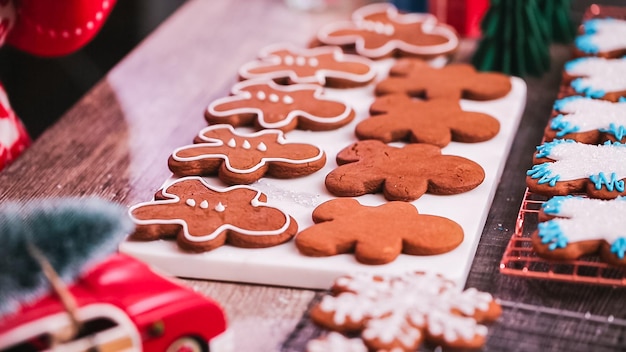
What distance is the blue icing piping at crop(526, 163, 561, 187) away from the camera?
47.3 inches

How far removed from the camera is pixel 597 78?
4.97ft

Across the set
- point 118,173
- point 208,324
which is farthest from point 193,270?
point 118,173

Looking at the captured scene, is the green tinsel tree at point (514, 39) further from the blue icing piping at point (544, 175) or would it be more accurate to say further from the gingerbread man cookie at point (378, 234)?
the gingerbread man cookie at point (378, 234)

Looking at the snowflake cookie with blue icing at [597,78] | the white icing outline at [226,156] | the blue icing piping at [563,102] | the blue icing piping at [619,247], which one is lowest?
the snowflake cookie with blue icing at [597,78]

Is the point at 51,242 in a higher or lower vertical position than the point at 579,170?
higher

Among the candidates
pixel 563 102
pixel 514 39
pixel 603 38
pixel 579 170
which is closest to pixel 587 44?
pixel 603 38

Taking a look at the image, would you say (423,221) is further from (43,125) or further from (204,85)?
(43,125)

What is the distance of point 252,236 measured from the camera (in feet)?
3.68

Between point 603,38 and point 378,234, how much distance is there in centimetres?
83

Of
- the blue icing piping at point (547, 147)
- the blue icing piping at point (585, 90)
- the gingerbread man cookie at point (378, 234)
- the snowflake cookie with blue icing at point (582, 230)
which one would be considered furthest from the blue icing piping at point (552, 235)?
the blue icing piping at point (585, 90)

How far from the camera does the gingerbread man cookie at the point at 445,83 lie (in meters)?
1.54

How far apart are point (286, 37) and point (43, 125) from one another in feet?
1.96

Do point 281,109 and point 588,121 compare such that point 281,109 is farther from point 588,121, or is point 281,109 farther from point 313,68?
point 588,121

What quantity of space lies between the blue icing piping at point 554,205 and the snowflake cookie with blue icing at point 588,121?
226mm
